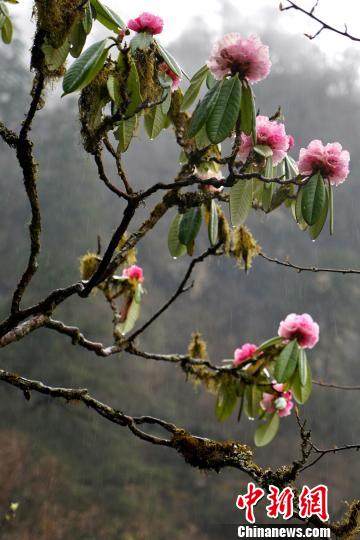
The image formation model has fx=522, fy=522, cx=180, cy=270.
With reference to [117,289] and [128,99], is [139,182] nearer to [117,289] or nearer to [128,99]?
[117,289]

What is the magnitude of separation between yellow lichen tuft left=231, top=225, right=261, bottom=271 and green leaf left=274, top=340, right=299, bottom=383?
19 cm

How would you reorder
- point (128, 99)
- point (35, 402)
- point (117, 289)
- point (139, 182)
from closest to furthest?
point (128, 99)
point (117, 289)
point (35, 402)
point (139, 182)

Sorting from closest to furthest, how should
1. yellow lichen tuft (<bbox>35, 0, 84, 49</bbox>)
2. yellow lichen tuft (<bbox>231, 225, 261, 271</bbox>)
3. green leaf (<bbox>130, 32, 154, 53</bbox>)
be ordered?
1. yellow lichen tuft (<bbox>35, 0, 84, 49</bbox>)
2. green leaf (<bbox>130, 32, 154, 53</bbox>)
3. yellow lichen tuft (<bbox>231, 225, 261, 271</bbox>)

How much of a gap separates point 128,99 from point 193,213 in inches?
12.3

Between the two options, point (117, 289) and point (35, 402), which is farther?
point (35, 402)

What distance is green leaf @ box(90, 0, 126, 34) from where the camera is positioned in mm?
730

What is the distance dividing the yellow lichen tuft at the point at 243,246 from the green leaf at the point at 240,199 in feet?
0.67

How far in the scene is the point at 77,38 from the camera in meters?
0.74

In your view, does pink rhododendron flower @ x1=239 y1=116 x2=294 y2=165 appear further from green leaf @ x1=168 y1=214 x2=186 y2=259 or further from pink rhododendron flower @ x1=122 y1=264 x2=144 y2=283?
pink rhododendron flower @ x1=122 y1=264 x2=144 y2=283

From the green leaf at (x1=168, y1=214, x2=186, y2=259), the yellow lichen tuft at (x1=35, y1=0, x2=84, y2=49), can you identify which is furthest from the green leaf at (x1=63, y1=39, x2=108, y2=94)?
the green leaf at (x1=168, y1=214, x2=186, y2=259)

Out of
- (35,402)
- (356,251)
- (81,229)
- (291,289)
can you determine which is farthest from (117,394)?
(356,251)

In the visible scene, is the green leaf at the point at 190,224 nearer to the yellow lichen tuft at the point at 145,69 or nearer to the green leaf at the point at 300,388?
the yellow lichen tuft at the point at 145,69

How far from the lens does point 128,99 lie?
735mm

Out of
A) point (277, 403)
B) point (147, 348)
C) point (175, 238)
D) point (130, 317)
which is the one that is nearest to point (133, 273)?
point (130, 317)
